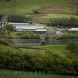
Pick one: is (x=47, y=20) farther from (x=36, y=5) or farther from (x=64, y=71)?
(x=64, y=71)

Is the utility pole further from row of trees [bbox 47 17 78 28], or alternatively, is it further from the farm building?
row of trees [bbox 47 17 78 28]

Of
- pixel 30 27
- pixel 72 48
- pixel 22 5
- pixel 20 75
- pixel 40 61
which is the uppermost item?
pixel 22 5

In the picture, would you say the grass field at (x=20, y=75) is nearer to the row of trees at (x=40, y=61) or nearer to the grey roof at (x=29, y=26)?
the row of trees at (x=40, y=61)

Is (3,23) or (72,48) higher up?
(3,23)

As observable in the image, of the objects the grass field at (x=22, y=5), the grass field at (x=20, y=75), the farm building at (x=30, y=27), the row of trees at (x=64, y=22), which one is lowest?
the grass field at (x=20, y=75)

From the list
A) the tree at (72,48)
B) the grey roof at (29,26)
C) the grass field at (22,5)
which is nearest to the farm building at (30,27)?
the grey roof at (29,26)

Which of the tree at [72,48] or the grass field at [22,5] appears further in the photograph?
the grass field at [22,5]

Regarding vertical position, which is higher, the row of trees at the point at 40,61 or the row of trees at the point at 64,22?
the row of trees at the point at 64,22

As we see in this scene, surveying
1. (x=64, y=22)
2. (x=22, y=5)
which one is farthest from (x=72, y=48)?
(x=22, y=5)

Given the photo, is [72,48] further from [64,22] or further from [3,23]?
[3,23]

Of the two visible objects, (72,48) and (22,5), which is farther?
(22,5)

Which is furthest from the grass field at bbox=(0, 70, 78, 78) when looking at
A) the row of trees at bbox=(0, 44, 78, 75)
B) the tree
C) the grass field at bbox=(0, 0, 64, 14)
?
the grass field at bbox=(0, 0, 64, 14)
